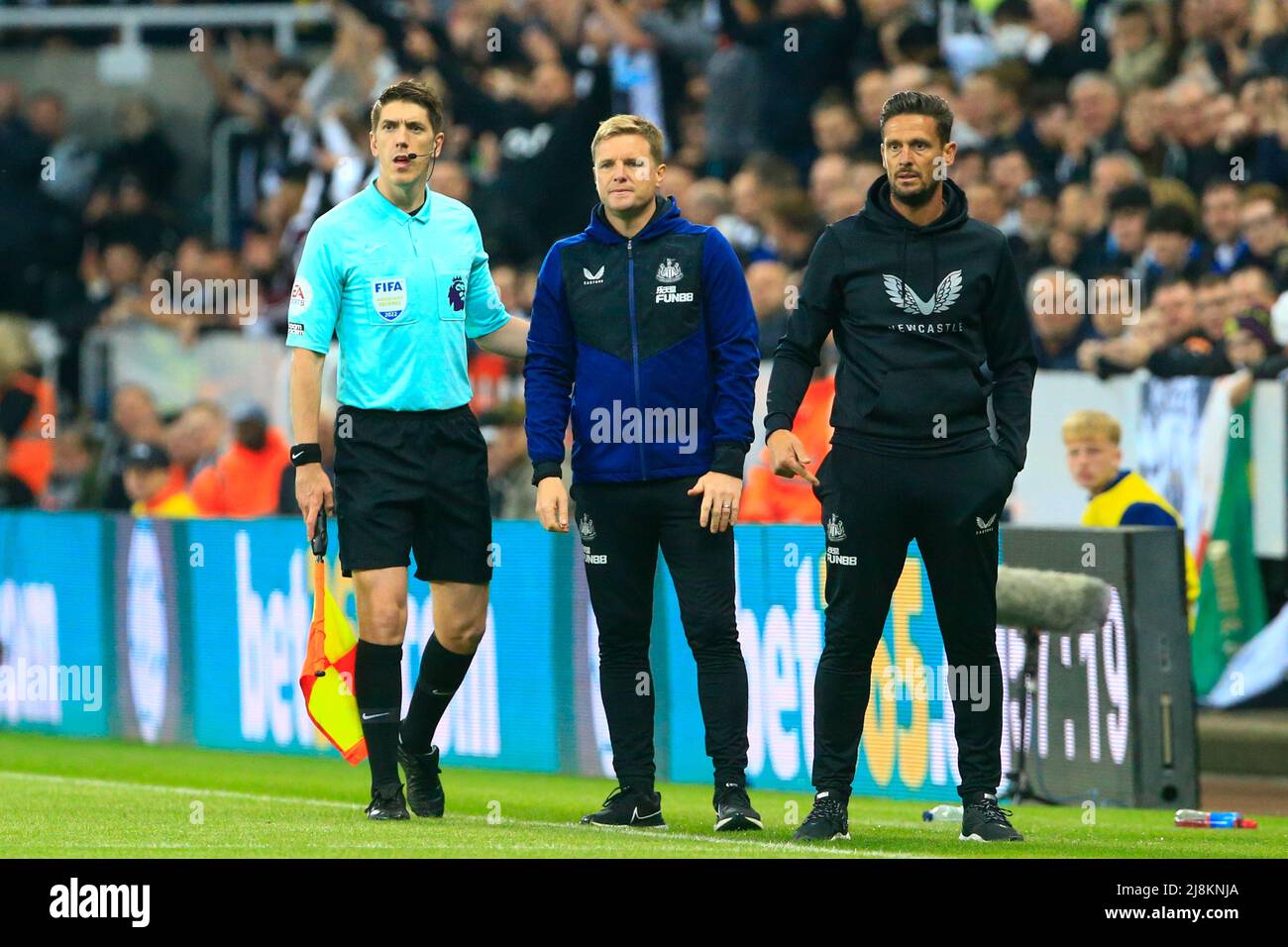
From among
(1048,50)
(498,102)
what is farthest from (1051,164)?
(498,102)

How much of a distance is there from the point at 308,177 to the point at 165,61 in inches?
125

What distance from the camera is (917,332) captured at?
24.6ft

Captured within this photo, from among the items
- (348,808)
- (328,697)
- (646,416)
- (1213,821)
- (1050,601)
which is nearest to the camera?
(646,416)

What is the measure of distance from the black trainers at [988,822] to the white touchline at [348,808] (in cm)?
41

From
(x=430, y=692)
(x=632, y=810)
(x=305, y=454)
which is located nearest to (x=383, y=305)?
(x=305, y=454)

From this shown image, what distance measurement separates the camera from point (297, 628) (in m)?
12.6

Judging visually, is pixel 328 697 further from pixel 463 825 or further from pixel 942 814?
pixel 942 814

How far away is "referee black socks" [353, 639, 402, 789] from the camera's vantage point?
8156mm

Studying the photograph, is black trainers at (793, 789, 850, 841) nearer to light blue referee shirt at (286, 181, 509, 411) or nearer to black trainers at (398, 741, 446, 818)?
black trainers at (398, 741, 446, 818)

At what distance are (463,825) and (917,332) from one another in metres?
2.24

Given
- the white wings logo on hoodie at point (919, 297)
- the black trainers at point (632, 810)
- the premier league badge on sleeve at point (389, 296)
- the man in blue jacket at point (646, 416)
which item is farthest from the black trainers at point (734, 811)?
the premier league badge on sleeve at point (389, 296)

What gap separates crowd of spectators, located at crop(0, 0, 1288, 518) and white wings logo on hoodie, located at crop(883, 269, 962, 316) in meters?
4.73

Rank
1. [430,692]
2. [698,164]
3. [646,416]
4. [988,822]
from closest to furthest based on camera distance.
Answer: [988,822], [646,416], [430,692], [698,164]
